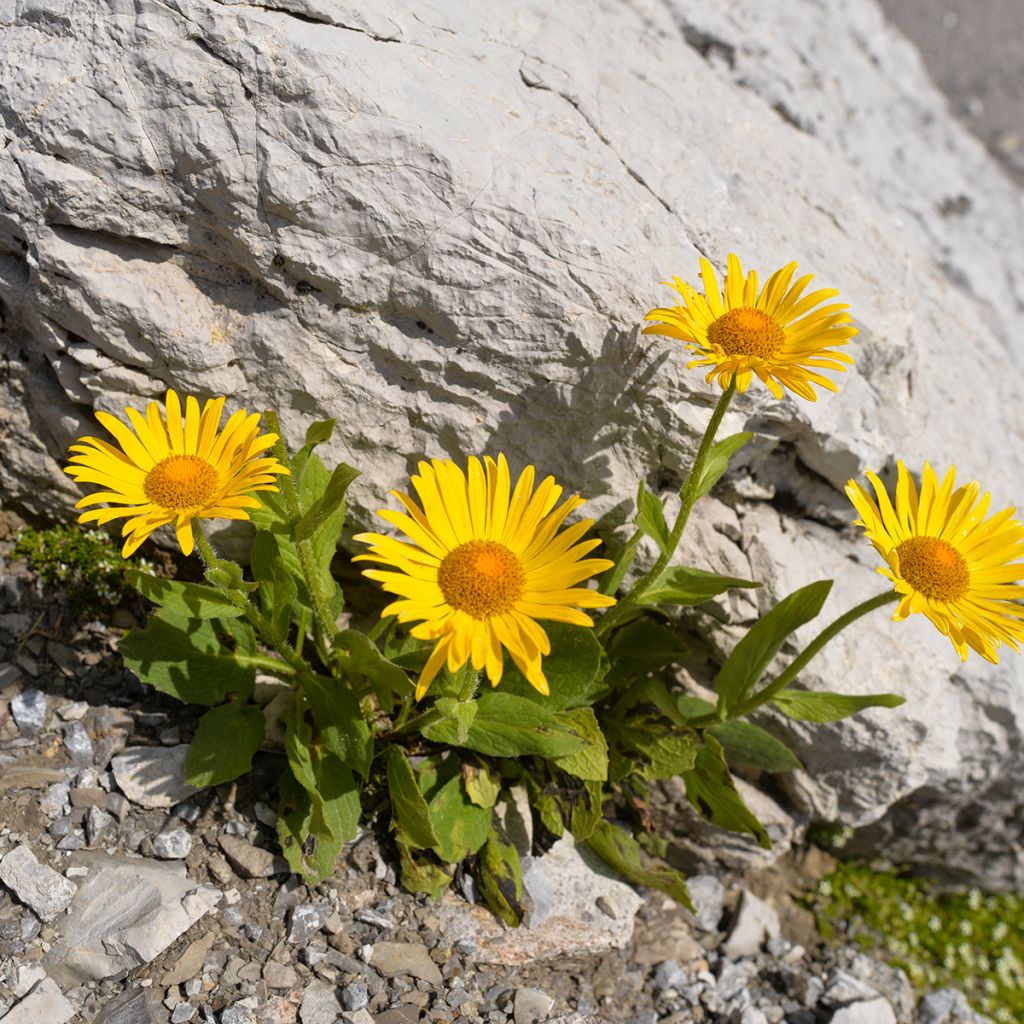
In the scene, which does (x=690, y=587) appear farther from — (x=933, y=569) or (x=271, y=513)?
(x=271, y=513)

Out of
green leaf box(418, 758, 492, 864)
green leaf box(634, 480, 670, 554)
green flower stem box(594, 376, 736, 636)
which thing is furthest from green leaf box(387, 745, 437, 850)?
green leaf box(634, 480, 670, 554)

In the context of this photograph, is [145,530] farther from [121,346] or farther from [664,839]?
[664,839]

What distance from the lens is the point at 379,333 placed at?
12.6 ft

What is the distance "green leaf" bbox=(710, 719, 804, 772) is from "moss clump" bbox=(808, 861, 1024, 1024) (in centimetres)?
121

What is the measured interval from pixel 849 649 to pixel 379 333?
2.68 m

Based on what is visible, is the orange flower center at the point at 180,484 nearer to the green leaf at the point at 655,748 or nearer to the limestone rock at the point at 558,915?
the limestone rock at the point at 558,915

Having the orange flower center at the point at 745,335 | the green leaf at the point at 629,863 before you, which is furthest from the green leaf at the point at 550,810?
the orange flower center at the point at 745,335

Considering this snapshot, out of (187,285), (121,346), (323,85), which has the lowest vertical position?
(121,346)

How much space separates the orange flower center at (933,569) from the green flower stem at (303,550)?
2.09 metres

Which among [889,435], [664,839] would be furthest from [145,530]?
[889,435]

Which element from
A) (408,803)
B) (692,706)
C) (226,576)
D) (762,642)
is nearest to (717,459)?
(762,642)

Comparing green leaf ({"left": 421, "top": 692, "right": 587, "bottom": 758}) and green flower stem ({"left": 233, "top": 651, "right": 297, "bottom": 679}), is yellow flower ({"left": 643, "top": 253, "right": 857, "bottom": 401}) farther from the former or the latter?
green flower stem ({"left": 233, "top": 651, "right": 297, "bottom": 679})

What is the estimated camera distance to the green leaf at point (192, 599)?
3453 mm

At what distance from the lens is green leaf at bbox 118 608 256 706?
3.67 meters
